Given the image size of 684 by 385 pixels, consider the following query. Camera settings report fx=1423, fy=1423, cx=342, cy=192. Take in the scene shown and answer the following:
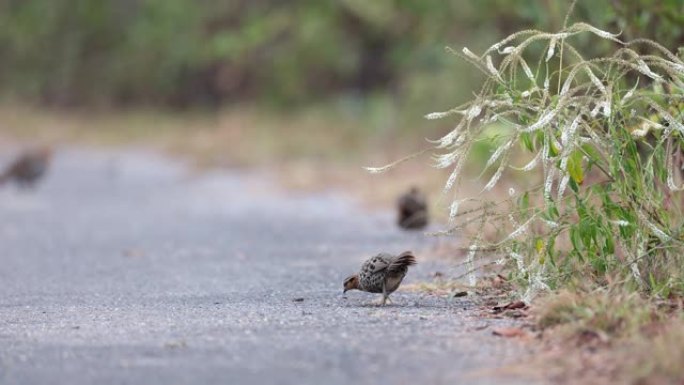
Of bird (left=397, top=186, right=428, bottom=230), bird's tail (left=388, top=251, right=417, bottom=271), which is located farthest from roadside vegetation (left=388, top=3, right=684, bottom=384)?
bird (left=397, top=186, right=428, bottom=230)

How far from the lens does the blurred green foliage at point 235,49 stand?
81.7ft

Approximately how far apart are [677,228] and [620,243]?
315mm

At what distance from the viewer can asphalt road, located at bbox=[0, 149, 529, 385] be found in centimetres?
617

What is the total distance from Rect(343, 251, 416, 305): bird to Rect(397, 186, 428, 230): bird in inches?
215

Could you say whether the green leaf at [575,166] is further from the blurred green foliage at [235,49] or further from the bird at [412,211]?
the blurred green foliage at [235,49]

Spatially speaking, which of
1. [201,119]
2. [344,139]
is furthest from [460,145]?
[201,119]

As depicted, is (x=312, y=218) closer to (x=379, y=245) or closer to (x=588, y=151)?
(x=379, y=245)

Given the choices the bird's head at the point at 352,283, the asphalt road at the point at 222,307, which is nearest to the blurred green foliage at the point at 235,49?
the asphalt road at the point at 222,307

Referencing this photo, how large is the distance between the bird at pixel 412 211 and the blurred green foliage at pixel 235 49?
5.54 metres

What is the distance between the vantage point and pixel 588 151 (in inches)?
307

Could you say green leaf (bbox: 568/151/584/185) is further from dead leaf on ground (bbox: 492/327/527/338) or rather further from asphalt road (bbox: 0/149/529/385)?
dead leaf on ground (bbox: 492/327/527/338)

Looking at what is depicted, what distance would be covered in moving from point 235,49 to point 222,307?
29.3 metres

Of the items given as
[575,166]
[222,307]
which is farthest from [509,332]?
[222,307]

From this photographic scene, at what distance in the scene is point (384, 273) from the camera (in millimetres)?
8039
